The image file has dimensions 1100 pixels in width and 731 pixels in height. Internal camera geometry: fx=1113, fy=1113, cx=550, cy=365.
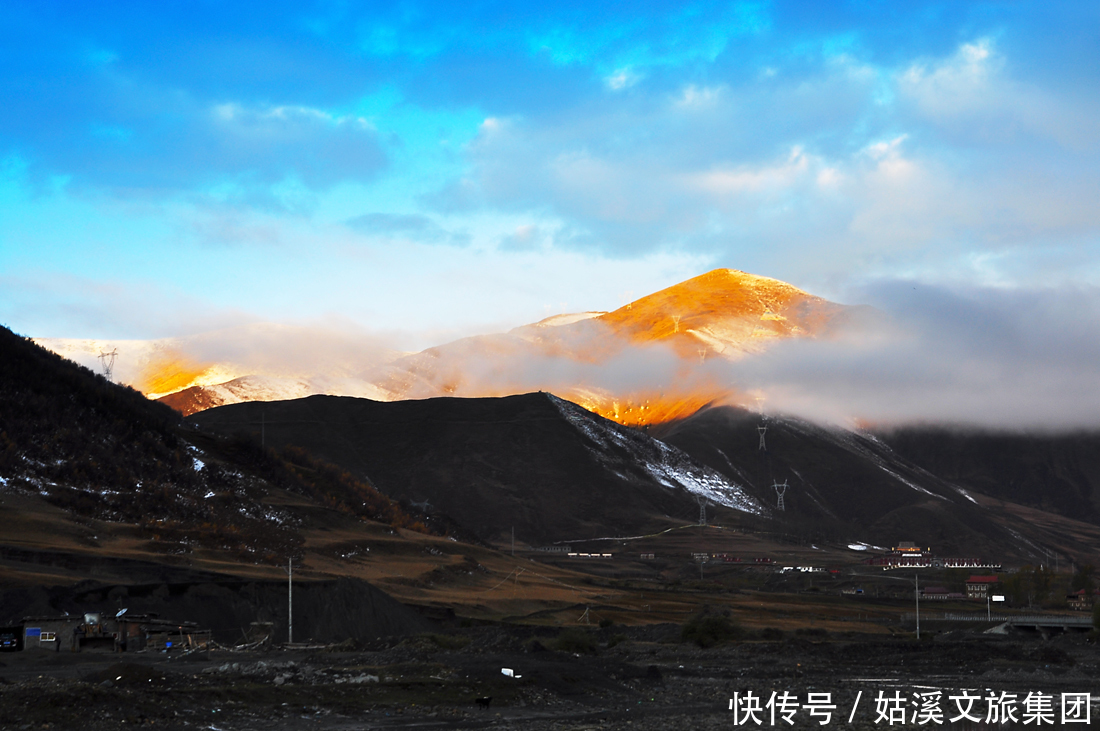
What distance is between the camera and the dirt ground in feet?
93.5

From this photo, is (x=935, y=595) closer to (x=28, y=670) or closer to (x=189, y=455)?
(x=189, y=455)

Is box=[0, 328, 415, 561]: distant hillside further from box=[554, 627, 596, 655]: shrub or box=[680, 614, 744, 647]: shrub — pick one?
box=[554, 627, 596, 655]: shrub

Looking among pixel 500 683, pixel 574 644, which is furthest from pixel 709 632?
pixel 500 683

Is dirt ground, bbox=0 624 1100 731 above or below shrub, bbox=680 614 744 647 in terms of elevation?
above

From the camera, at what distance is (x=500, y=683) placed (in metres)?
36.3

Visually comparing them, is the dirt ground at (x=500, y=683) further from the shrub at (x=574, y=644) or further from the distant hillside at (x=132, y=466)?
the distant hillside at (x=132, y=466)

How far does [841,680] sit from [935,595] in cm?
8798

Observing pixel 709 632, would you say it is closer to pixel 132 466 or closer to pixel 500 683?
pixel 500 683

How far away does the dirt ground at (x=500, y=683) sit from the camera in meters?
28.5

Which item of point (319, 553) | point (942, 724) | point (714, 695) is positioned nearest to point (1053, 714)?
point (942, 724)

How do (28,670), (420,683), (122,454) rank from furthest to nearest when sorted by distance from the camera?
(122,454), (28,670), (420,683)

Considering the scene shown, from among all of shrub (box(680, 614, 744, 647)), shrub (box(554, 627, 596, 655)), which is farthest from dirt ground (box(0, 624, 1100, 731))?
shrub (box(680, 614, 744, 647))

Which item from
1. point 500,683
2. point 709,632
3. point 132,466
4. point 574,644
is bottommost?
point 709,632

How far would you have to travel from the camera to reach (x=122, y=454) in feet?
345
